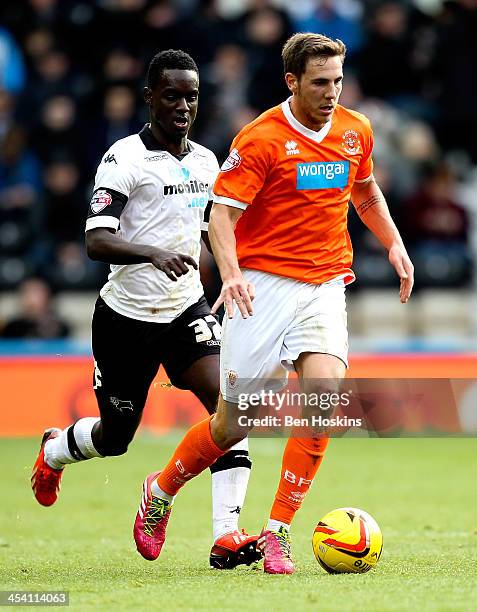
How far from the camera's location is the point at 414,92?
17516mm

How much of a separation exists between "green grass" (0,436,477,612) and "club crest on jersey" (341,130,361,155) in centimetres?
218

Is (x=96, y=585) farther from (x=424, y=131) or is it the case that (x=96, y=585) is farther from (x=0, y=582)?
(x=424, y=131)

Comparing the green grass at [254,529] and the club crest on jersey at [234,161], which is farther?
the club crest on jersey at [234,161]

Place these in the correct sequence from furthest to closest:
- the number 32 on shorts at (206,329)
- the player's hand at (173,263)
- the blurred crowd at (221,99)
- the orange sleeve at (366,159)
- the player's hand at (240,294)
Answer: the blurred crowd at (221,99) < the number 32 on shorts at (206,329) < the orange sleeve at (366,159) < the player's hand at (173,263) < the player's hand at (240,294)

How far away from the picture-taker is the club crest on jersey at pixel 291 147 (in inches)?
272

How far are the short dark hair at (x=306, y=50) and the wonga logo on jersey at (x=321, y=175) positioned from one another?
1.55 ft

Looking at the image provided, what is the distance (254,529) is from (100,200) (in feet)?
9.16

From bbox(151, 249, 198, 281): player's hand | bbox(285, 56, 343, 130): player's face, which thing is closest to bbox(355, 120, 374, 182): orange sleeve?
bbox(285, 56, 343, 130): player's face

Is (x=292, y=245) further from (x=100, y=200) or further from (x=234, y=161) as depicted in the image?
(x=100, y=200)

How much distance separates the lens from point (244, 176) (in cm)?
685

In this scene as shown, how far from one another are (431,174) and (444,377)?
335cm

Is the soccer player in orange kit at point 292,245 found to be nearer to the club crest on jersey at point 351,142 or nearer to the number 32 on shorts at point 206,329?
the club crest on jersey at point 351,142

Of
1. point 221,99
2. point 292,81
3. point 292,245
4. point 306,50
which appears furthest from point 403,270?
point 221,99

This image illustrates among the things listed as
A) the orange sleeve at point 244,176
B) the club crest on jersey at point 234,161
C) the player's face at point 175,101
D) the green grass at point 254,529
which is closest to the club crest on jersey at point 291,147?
the orange sleeve at point 244,176
